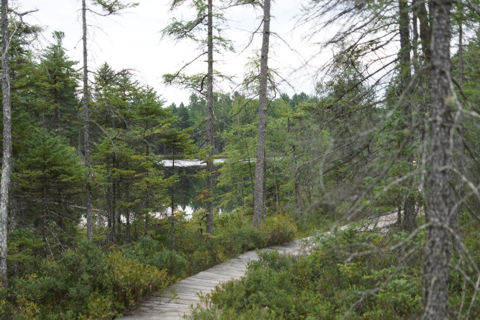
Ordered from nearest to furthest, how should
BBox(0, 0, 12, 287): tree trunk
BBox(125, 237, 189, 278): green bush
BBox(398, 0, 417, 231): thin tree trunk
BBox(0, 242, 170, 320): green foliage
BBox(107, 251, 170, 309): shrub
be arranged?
BBox(398, 0, 417, 231): thin tree trunk, BBox(0, 242, 170, 320): green foliage, BBox(107, 251, 170, 309): shrub, BBox(0, 0, 12, 287): tree trunk, BBox(125, 237, 189, 278): green bush

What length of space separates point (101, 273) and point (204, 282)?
2.37 meters

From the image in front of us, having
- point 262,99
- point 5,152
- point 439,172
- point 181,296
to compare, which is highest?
point 262,99

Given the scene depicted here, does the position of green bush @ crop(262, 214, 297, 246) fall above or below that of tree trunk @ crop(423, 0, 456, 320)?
below

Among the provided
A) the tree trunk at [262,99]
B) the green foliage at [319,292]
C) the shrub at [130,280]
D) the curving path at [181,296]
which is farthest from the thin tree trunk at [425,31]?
the tree trunk at [262,99]

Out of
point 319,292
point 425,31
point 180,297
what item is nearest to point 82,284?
point 180,297

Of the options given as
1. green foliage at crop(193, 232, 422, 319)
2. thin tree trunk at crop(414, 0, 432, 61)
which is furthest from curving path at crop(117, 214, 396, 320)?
thin tree trunk at crop(414, 0, 432, 61)

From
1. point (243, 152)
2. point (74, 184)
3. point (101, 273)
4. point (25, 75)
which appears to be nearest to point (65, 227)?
point (74, 184)

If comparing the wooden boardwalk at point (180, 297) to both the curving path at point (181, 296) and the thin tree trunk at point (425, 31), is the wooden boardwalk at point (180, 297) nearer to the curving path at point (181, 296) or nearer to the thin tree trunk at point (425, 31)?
the curving path at point (181, 296)

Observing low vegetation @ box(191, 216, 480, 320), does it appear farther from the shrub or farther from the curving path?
the shrub

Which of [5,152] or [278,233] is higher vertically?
[5,152]

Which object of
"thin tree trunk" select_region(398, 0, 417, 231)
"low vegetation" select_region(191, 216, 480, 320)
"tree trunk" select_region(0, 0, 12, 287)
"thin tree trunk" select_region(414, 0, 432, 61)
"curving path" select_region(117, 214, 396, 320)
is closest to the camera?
"thin tree trunk" select_region(414, 0, 432, 61)

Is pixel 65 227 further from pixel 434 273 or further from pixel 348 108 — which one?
pixel 434 273

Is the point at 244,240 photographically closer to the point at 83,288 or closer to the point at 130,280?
the point at 130,280

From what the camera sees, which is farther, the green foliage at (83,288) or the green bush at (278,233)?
the green bush at (278,233)
